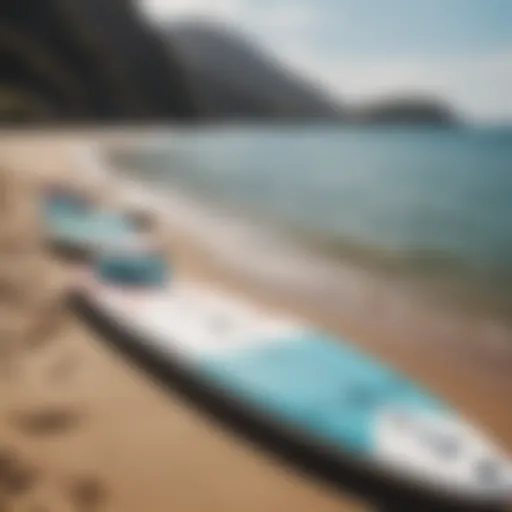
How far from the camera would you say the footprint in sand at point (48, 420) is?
1273 millimetres

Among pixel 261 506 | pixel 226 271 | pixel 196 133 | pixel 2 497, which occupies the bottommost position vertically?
pixel 2 497

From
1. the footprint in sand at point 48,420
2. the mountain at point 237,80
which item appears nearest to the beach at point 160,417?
the footprint in sand at point 48,420

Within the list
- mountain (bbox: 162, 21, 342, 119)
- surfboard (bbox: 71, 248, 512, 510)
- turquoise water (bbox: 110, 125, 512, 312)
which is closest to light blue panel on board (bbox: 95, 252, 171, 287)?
surfboard (bbox: 71, 248, 512, 510)

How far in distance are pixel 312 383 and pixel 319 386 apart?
0.03 ft

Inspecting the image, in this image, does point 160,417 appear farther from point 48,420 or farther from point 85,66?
point 85,66

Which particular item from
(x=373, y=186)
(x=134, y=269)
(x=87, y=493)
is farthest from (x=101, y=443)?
(x=373, y=186)

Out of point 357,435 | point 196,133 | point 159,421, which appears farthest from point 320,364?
point 196,133

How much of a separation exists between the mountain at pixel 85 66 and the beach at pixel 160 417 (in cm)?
7

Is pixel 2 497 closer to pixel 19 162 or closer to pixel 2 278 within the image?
pixel 2 278

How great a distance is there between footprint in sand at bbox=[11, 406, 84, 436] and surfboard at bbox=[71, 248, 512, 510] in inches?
4.7

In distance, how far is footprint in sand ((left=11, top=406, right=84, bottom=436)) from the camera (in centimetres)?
127

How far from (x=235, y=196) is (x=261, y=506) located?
43 cm

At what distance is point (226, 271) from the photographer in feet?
4.32

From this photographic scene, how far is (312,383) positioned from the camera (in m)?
1.22
